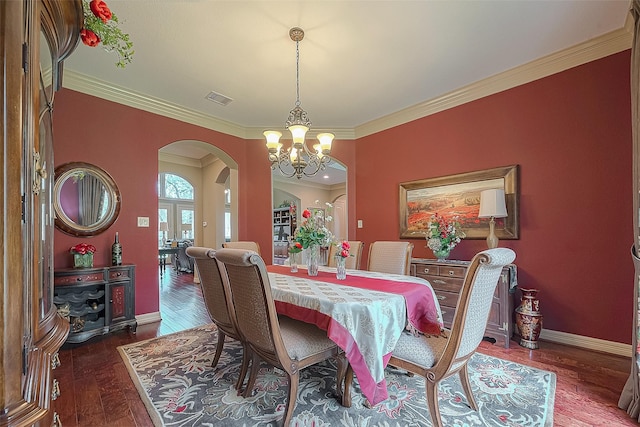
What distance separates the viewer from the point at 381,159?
14.7ft

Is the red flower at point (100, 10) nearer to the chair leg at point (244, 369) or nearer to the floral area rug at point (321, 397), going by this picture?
the chair leg at point (244, 369)

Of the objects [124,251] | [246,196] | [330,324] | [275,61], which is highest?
[275,61]

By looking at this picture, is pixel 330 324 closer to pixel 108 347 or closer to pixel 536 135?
pixel 108 347

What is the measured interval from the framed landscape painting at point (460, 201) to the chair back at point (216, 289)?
277cm

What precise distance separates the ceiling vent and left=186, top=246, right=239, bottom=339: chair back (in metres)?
2.29

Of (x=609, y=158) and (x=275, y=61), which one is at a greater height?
(x=275, y=61)

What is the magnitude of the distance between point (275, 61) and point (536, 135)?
2829mm

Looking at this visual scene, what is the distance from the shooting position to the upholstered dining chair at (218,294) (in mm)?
2027

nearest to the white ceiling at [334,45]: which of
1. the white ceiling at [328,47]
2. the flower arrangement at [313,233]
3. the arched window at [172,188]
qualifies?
the white ceiling at [328,47]

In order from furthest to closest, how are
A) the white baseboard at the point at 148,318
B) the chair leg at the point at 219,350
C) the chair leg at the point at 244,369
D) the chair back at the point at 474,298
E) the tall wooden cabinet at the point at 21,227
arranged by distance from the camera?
the white baseboard at the point at 148,318 < the chair leg at the point at 219,350 < the chair leg at the point at 244,369 < the chair back at the point at 474,298 < the tall wooden cabinet at the point at 21,227

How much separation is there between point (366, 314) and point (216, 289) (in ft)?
3.88

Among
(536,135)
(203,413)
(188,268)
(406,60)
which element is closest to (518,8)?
(406,60)

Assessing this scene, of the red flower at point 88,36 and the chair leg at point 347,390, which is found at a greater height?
the red flower at point 88,36

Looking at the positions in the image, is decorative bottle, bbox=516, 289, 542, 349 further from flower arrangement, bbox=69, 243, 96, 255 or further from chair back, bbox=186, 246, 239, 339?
flower arrangement, bbox=69, 243, 96, 255
